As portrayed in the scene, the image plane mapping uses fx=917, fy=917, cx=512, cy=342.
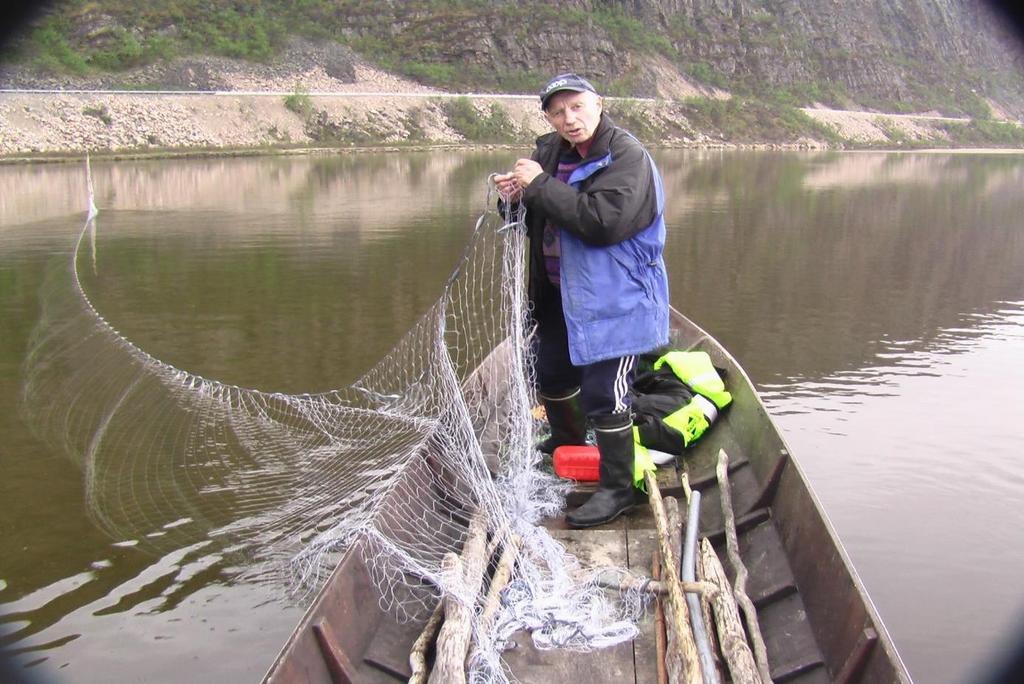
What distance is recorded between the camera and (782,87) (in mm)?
91750

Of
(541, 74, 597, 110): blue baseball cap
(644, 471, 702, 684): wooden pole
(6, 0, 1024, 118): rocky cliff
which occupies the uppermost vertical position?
(6, 0, 1024, 118): rocky cliff

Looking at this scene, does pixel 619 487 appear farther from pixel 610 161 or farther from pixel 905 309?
pixel 905 309

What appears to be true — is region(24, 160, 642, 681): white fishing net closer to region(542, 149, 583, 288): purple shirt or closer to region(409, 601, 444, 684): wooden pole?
region(409, 601, 444, 684): wooden pole

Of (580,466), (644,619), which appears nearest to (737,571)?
(644,619)

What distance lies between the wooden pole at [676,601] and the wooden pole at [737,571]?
282mm

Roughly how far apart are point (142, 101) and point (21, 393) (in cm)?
4236

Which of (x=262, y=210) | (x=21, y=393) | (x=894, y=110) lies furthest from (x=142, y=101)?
(x=894, y=110)

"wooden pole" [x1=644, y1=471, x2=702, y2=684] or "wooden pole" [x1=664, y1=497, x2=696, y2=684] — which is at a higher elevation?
"wooden pole" [x1=644, y1=471, x2=702, y2=684]

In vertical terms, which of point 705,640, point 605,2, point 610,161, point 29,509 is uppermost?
point 605,2

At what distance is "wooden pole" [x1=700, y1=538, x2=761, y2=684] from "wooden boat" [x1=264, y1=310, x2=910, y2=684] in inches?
8.5

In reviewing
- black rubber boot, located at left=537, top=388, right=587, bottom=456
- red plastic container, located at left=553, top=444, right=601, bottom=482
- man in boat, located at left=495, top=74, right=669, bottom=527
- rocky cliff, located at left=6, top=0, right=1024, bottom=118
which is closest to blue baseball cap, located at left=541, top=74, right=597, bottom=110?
man in boat, located at left=495, top=74, right=669, bottom=527

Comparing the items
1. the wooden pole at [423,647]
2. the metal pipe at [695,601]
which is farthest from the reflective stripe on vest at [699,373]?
the wooden pole at [423,647]

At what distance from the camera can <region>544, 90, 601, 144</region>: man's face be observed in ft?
13.7

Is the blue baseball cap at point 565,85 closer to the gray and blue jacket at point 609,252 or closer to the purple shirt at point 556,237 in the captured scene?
the gray and blue jacket at point 609,252
